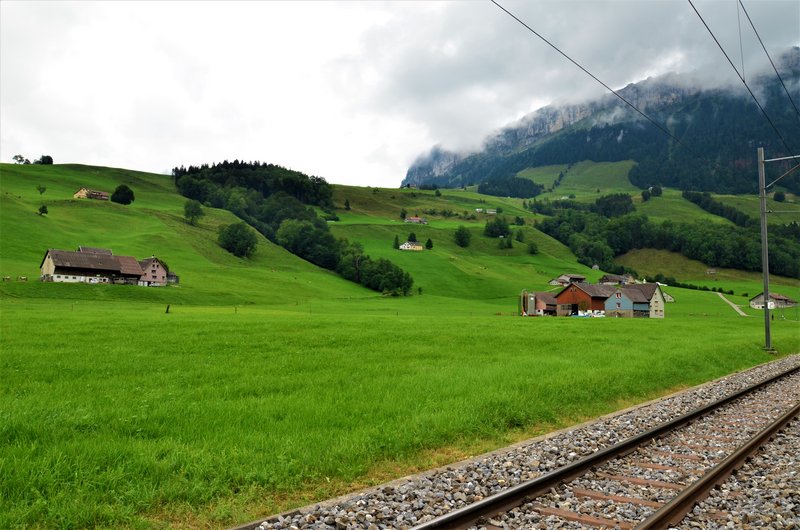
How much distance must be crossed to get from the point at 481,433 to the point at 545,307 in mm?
116050

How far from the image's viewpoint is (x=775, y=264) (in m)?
196

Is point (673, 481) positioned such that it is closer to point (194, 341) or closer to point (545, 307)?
point (194, 341)

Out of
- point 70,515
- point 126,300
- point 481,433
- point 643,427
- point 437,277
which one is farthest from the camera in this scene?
point 437,277

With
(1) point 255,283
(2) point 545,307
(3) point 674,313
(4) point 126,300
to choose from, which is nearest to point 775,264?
(3) point 674,313

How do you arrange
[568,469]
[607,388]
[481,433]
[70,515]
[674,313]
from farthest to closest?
[674,313], [607,388], [481,433], [568,469], [70,515]

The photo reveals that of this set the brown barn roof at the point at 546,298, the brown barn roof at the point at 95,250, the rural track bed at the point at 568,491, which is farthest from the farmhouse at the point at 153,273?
the rural track bed at the point at 568,491

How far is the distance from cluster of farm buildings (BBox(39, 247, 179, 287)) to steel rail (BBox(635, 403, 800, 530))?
107 meters

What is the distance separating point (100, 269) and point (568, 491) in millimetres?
120858

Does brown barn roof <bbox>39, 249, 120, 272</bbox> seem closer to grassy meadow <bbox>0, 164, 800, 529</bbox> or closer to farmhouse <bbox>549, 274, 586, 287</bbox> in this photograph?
grassy meadow <bbox>0, 164, 800, 529</bbox>

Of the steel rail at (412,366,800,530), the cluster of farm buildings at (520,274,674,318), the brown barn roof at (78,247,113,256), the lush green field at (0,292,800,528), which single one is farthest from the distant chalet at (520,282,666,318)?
the steel rail at (412,366,800,530)

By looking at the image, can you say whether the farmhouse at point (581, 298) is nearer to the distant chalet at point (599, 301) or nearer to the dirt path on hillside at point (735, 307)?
the distant chalet at point (599, 301)

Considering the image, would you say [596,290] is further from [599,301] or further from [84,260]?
[84,260]

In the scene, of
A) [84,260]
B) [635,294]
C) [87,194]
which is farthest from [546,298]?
[87,194]

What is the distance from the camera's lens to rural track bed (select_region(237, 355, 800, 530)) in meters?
7.61
